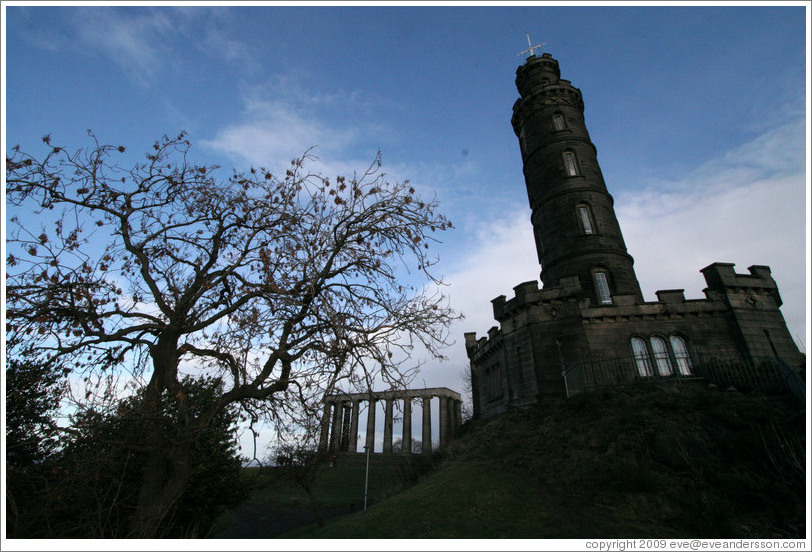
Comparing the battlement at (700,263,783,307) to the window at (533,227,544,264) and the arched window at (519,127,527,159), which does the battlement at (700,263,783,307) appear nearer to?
the window at (533,227,544,264)

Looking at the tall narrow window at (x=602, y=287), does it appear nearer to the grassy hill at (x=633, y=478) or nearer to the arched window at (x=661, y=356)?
the arched window at (x=661, y=356)

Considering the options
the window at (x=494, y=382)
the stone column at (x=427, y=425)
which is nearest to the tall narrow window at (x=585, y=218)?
the window at (x=494, y=382)

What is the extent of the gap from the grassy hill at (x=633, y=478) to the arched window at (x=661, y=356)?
6.69ft

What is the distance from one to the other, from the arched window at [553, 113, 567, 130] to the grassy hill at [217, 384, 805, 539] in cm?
1753

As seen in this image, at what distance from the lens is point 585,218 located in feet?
74.2

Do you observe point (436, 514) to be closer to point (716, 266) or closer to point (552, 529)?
point (552, 529)

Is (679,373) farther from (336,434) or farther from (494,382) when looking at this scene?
(336,434)

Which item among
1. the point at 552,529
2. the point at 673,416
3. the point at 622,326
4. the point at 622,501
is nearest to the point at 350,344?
the point at 552,529

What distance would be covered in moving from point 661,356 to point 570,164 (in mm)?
12702

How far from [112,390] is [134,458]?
189 inches

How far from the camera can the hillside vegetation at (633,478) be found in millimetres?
8656

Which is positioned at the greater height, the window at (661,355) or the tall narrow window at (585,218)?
the tall narrow window at (585,218)

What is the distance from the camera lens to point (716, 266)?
18047 mm

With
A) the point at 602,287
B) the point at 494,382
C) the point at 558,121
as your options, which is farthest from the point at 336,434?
the point at 558,121
